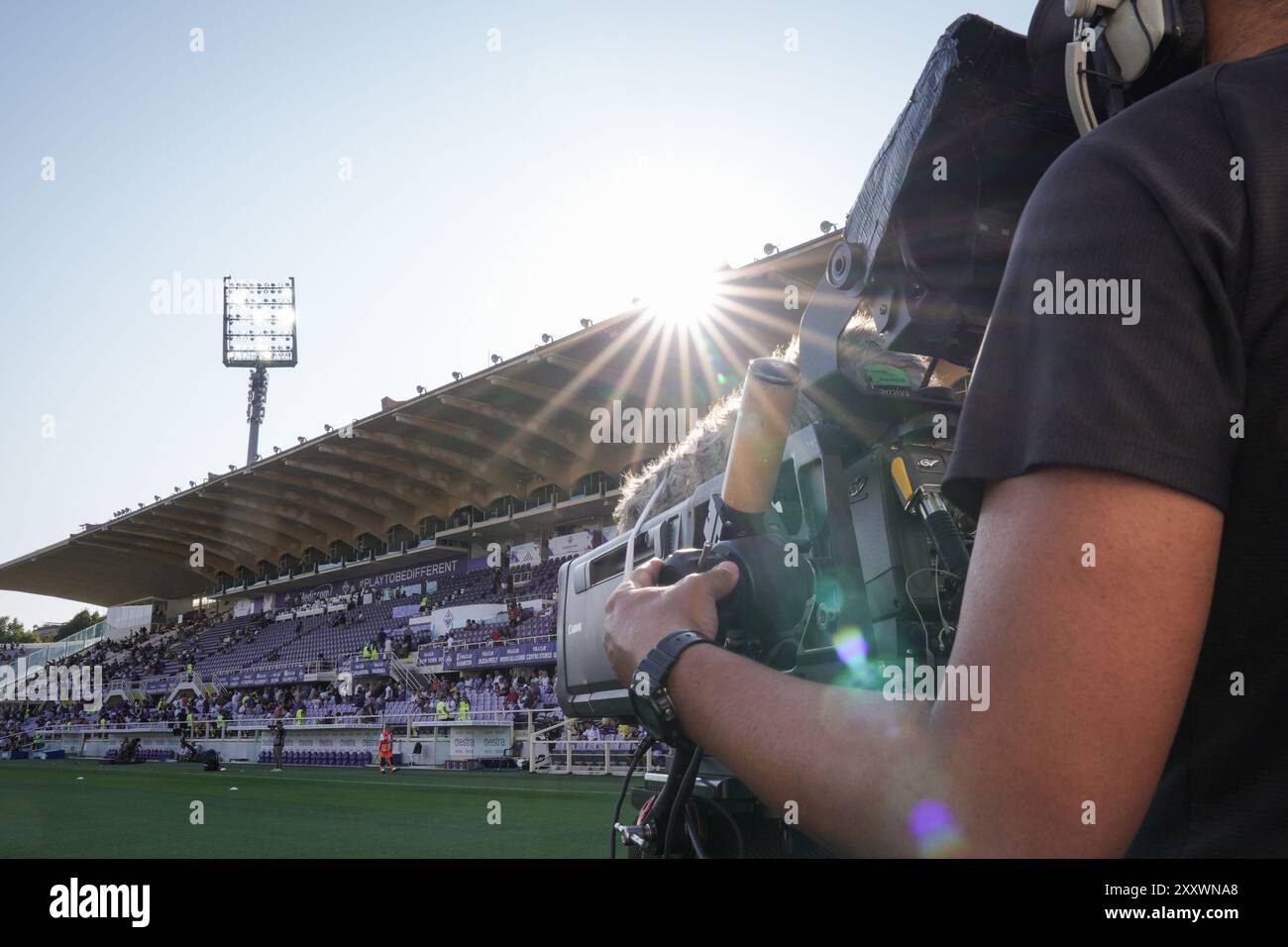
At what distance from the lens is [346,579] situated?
41438 mm

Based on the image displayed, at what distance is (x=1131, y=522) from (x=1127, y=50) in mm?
556

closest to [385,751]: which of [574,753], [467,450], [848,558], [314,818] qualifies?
[574,753]

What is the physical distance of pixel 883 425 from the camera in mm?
1486

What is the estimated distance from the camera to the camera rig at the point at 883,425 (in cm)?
125

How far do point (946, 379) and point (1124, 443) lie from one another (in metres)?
1.39

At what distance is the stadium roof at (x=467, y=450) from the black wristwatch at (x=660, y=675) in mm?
16942

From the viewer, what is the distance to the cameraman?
60cm

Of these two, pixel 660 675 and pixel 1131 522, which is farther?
pixel 660 675
